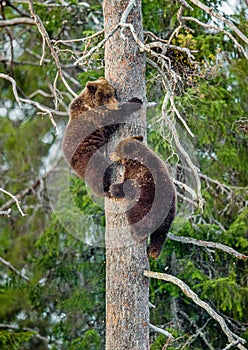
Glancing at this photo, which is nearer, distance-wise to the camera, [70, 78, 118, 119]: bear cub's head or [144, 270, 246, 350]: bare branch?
[144, 270, 246, 350]: bare branch

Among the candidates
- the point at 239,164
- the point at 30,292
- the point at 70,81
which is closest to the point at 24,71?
the point at 70,81

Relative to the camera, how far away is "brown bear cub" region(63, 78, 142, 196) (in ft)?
15.1

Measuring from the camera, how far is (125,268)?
438 centimetres

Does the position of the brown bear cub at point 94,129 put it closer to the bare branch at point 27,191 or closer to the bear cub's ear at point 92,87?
the bear cub's ear at point 92,87

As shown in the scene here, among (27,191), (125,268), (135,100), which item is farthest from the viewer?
(27,191)

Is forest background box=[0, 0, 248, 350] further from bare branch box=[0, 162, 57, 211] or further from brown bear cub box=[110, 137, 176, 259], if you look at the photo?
brown bear cub box=[110, 137, 176, 259]

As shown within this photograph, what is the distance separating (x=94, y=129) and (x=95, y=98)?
23cm

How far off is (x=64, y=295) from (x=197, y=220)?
238 cm

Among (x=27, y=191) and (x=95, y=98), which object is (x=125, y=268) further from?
(x=27, y=191)

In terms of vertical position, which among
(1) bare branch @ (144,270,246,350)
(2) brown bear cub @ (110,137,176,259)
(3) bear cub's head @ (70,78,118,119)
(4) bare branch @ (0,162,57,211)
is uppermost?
(3) bear cub's head @ (70,78,118,119)

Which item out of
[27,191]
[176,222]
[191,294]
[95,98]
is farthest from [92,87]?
[27,191]

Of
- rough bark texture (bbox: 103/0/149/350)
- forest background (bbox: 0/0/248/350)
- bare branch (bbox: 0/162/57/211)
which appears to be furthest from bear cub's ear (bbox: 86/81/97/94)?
bare branch (bbox: 0/162/57/211)

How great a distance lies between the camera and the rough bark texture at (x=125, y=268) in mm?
4340

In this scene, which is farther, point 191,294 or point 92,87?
point 92,87
